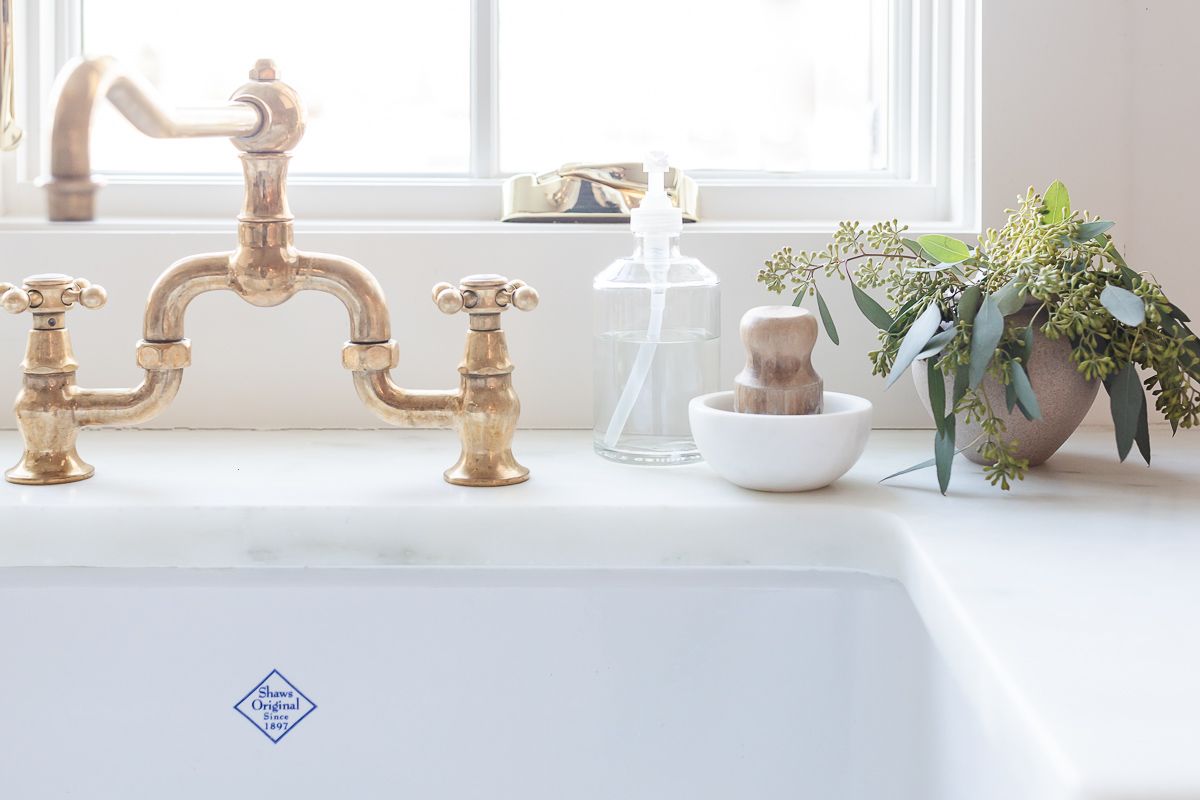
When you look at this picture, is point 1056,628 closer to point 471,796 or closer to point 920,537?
point 920,537

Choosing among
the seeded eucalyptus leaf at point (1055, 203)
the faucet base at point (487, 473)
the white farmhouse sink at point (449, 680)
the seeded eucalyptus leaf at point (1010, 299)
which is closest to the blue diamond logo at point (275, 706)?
the white farmhouse sink at point (449, 680)

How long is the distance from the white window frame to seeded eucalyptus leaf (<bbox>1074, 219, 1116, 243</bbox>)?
281 mm

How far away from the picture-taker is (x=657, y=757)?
0.77 meters

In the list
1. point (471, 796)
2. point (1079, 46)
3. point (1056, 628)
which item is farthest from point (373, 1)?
point (1056, 628)

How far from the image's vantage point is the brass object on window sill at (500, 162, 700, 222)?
A: 3.58 feet

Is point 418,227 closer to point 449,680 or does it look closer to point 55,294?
point 55,294

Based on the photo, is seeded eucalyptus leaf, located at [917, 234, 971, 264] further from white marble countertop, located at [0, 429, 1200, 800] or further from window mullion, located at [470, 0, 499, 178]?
window mullion, located at [470, 0, 499, 178]

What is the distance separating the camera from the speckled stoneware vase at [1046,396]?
824 mm

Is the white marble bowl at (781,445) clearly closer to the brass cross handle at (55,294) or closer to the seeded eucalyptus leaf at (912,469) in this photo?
the seeded eucalyptus leaf at (912,469)

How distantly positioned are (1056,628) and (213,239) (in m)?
0.77

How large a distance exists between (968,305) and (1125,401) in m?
0.13

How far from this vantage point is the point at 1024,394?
79 centimetres

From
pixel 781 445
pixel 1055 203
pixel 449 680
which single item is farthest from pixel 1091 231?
pixel 449 680

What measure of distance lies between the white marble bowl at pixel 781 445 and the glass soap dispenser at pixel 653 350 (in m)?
0.11
